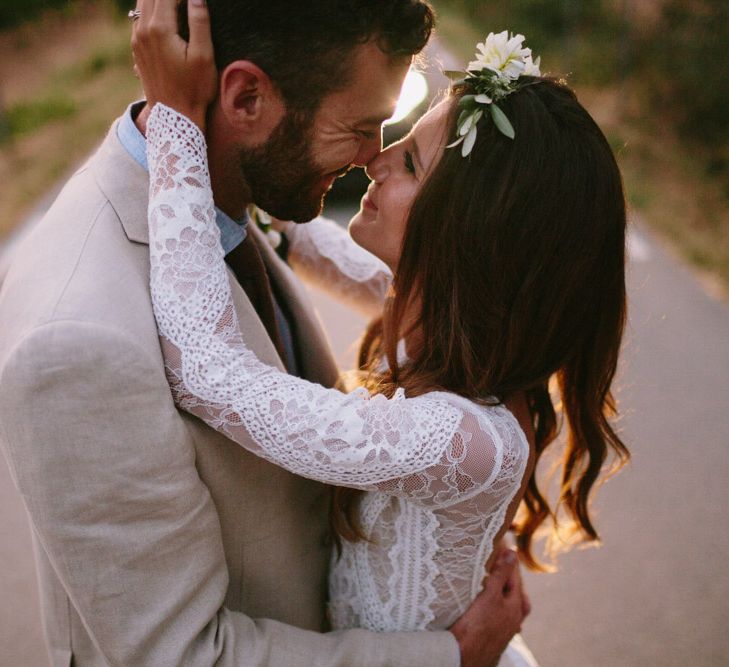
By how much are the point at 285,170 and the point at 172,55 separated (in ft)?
1.36

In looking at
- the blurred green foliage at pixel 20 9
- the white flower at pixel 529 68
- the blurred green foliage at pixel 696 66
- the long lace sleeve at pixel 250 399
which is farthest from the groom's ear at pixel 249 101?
the blurred green foliage at pixel 20 9

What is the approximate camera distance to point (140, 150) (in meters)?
1.67

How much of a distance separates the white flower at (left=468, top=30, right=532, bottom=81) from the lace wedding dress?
2.48 feet

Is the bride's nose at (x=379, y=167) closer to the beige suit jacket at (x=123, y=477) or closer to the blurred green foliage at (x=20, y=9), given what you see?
the beige suit jacket at (x=123, y=477)

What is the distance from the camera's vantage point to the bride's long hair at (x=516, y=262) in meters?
1.78

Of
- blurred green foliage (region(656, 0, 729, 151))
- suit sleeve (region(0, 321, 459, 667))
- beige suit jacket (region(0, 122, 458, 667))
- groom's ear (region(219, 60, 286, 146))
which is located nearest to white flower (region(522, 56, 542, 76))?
groom's ear (region(219, 60, 286, 146))

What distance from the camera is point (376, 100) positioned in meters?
1.90

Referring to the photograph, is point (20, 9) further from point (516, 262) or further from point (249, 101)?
point (516, 262)

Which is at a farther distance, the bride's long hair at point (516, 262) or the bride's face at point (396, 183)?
the bride's face at point (396, 183)

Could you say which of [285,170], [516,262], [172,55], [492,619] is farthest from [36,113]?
[492,619]

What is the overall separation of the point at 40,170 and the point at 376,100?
8.98m

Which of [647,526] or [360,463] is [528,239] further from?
[647,526]

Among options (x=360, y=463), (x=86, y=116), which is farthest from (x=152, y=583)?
(x=86, y=116)

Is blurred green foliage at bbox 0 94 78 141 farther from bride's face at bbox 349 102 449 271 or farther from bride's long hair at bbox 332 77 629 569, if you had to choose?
bride's long hair at bbox 332 77 629 569
